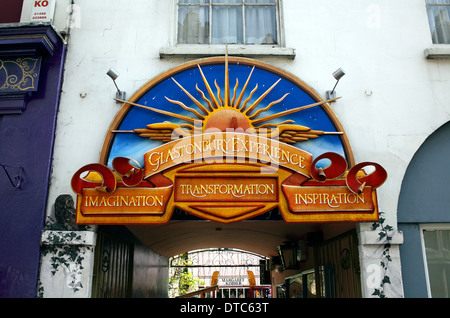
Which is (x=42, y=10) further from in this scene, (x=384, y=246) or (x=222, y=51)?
(x=384, y=246)

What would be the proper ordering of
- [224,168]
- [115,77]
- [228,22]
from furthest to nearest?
[228,22] < [115,77] < [224,168]

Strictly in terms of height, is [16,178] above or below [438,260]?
above

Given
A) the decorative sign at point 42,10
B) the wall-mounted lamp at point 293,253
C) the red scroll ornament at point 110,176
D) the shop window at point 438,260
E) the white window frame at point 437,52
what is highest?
the decorative sign at point 42,10

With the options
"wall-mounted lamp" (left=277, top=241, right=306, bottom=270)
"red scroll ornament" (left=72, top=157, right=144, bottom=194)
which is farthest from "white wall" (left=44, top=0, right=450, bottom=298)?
"wall-mounted lamp" (left=277, top=241, right=306, bottom=270)

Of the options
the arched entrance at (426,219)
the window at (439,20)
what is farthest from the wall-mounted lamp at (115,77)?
the window at (439,20)

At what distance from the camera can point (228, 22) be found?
7004mm

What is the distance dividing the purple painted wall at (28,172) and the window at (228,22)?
81.9 inches

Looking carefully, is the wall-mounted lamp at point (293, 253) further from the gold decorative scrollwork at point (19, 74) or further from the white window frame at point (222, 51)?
the gold decorative scrollwork at point (19, 74)

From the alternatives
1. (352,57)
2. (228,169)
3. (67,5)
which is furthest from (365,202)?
(67,5)

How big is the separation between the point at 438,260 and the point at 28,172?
593 centimetres

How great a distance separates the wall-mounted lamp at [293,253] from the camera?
8.71 meters

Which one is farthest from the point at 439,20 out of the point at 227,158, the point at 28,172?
Result: the point at 28,172

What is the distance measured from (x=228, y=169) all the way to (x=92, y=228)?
205 cm

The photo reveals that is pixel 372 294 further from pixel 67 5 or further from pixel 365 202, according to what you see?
pixel 67 5
